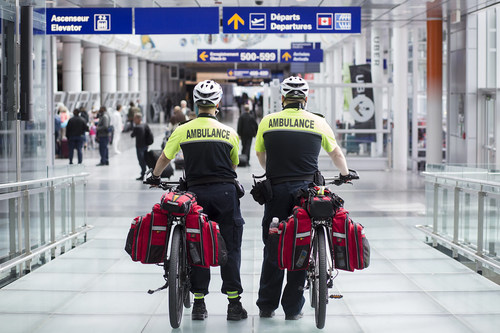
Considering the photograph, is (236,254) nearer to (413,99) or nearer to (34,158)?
(34,158)

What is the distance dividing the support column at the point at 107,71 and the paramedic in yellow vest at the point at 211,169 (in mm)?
33532

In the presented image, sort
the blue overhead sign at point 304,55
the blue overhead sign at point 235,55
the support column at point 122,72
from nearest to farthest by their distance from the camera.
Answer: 1. the blue overhead sign at point 304,55
2. the blue overhead sign at point 235,55
3. the support column at point 122,72

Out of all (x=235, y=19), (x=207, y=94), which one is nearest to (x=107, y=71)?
(x=235, y=19)

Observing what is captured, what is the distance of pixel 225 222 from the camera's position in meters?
5.20

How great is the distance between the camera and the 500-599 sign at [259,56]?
2619 cm

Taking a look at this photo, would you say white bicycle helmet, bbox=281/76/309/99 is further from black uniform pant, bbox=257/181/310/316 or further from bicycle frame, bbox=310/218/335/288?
bicycle frame, bbox=310/218/335/288

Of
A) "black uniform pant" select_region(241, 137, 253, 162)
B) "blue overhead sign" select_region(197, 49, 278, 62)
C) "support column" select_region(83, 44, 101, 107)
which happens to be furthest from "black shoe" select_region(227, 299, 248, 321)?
"support column" select_region(83, 44, 101, 107)

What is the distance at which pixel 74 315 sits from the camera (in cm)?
560

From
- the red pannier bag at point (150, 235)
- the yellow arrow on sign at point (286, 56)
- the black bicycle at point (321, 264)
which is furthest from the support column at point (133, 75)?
the black bicycle at point (321, 264)

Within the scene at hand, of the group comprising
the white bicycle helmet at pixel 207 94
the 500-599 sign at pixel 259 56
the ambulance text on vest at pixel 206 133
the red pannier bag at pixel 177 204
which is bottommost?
the red pannier bag at pixel 177 204

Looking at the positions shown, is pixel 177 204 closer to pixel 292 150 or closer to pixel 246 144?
pixel 292 150

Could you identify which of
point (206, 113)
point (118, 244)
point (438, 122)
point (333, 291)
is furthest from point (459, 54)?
point (206, 113)

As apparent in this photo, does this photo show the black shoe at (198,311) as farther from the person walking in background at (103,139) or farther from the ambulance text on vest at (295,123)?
the person walking in background at (103,139)

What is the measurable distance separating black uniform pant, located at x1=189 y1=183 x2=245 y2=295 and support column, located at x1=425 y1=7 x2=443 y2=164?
34.7 feet
